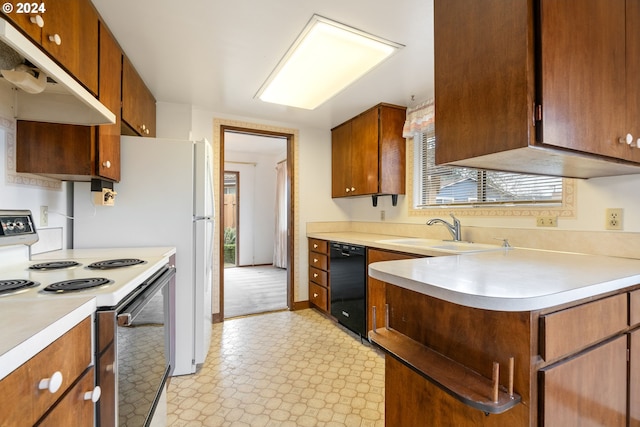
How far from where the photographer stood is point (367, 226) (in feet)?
Result: 11.9

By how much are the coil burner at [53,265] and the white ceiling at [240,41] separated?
4.40 ft

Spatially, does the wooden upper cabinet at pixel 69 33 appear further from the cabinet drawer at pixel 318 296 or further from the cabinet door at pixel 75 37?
the cabinet drawer at pixel 318 296

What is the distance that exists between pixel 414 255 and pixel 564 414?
122cm

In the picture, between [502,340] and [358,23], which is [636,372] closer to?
[502,340]

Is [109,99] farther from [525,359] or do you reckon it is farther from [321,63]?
[525,359]

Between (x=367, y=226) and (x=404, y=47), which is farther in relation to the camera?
(x=367, y=226)

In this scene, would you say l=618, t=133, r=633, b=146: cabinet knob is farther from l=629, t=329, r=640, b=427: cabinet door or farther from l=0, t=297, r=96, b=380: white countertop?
l=0, t=297, r=96, b=380: white countertop

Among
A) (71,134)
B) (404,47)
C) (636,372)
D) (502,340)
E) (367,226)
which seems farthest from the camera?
(367,226)

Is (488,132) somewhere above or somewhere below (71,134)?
below

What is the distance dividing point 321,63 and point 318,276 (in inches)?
86.0

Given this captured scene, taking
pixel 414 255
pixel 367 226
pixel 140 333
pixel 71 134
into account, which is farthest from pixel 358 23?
pixel 367 226

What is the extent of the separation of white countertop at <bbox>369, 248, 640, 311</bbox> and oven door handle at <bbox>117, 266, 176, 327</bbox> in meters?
0.88

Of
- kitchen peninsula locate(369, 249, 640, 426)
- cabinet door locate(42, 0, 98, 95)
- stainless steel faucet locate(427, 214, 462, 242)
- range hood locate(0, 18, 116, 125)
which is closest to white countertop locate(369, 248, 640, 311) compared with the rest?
kitchen peninsula locate(369, 249, 640, 426)

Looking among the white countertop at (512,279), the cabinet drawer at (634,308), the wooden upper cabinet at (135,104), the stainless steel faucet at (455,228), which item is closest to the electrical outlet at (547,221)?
the white countertop at (512,279)
